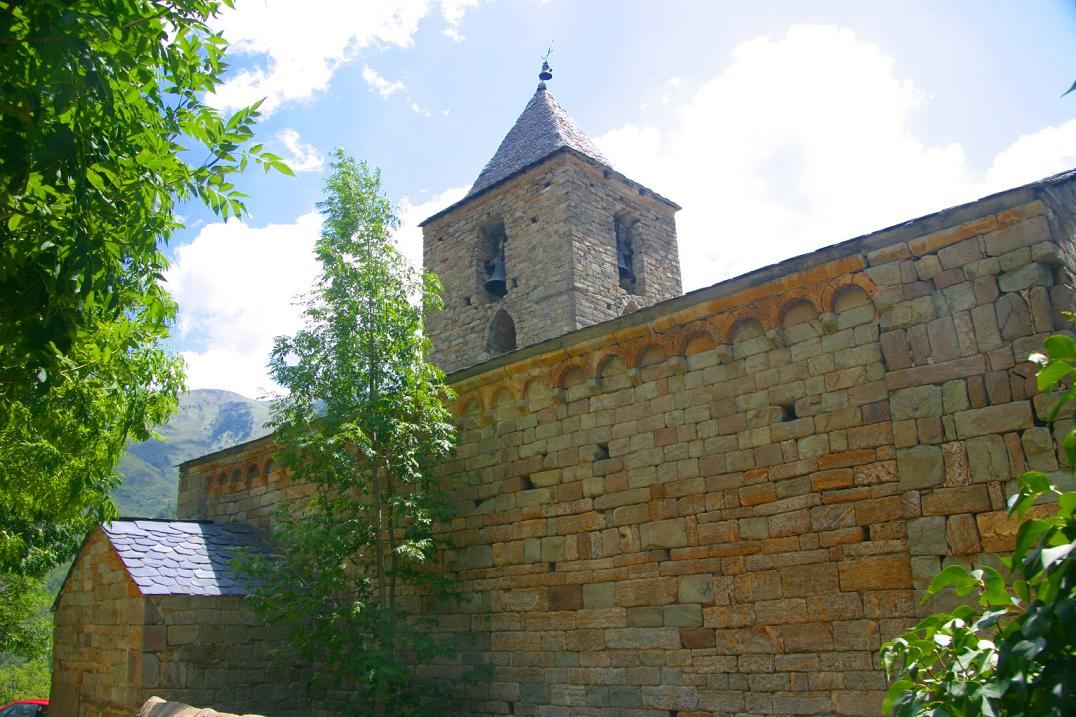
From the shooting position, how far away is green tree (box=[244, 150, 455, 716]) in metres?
8.12

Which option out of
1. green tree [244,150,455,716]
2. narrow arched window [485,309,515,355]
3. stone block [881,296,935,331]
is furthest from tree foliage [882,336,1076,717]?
narrow arched window [485,309,515,355]

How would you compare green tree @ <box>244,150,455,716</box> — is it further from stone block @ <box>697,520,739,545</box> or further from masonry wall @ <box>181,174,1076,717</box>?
stone block @ <box>697,520,739,545</box>

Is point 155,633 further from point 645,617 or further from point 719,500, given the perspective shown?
point 719,500

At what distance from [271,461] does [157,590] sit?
3086mm

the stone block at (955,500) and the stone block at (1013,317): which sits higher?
the stone block at (1013,317)

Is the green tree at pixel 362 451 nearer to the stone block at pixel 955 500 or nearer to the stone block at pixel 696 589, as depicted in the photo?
the stone block at pixel 696 589

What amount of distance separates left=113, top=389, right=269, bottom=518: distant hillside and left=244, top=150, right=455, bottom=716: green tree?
57070mm

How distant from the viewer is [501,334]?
15.7 metres

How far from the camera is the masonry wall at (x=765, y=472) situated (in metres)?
5.56

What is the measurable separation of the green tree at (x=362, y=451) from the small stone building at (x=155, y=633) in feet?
3.06

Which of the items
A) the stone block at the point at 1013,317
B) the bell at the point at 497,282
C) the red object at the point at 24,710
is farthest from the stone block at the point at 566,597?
the red object at the point at 24,710

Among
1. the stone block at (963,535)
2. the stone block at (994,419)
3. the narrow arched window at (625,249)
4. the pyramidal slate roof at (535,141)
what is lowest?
the stone block at (963,535)

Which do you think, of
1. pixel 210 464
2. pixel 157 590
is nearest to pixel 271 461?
pixel 210 464

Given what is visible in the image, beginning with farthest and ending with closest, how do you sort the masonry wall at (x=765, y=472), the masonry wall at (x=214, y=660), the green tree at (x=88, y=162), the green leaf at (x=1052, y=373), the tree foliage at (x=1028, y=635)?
the masonry wall at (x=214, y=660)
the masonry wall at (x=765, y=472)
the green tree at (x=88, y=162)
the green leaf at (x=1052, y=373)
the tree foliage at (x=1028, y=635)
